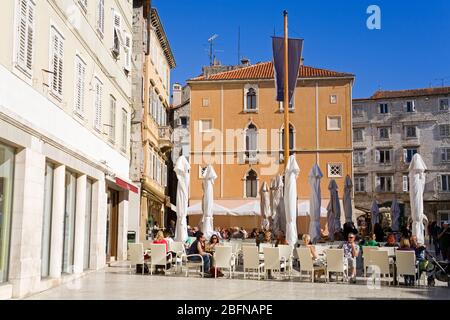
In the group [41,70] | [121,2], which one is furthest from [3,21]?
[121,2]

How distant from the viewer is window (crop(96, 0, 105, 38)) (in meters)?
17.6

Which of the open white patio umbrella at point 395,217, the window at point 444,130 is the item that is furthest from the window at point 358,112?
the open white patio umbrella at point 395,217

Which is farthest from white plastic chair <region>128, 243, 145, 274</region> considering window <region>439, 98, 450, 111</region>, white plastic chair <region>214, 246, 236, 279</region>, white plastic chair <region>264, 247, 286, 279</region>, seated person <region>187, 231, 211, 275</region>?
window <region>439, 98, 450, 111</region>

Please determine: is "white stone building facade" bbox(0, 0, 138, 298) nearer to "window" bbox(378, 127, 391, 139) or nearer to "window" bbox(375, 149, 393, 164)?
"window" bbox(375, 149, 393, 164)

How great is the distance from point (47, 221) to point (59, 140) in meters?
1.87

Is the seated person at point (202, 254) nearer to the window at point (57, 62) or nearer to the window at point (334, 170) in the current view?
the window at point (57, 62)

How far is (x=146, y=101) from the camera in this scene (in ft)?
100

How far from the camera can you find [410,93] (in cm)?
6091

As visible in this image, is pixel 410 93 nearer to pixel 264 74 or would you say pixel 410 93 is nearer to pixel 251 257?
pixel 264 74

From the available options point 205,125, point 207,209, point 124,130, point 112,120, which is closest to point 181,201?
point 207,209

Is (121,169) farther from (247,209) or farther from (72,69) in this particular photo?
(247,209)

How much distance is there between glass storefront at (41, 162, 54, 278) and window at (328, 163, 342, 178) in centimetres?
3119
